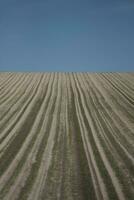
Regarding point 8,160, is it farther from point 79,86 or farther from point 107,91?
point 79,86

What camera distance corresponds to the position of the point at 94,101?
71.6ft

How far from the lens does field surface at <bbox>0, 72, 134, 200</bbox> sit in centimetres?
984

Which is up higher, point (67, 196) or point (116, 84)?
point (116, 84)

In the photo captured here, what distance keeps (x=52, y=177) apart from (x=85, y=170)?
106 cm

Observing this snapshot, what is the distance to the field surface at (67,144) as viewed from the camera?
9836 millimetres

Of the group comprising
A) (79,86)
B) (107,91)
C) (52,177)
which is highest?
(79,86)

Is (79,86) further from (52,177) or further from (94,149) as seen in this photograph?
(52,177)

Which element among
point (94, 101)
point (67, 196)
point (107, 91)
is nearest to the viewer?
point (67, 196)

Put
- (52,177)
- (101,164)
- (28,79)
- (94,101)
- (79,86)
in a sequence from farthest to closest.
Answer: (28,79), (79,86), (94,101), (101,164), (52,177)

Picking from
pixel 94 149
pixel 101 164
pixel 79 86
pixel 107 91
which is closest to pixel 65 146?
pixel 94 149

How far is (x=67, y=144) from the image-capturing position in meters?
13.6

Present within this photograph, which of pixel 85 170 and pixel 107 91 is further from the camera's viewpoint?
pixel 107 91

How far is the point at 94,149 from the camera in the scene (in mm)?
13055

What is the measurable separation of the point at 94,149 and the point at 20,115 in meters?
6.41
